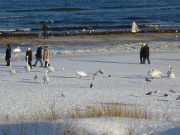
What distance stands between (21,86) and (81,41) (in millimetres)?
21840

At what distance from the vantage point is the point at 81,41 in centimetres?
3938

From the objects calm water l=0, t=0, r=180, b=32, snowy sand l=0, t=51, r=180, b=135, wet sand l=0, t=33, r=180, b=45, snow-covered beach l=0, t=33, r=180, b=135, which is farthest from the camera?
calm water l=0, t=0, r=180, b=32

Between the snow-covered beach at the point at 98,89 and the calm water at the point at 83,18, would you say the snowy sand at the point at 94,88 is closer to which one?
the snow-covered beach at the point at 98,89

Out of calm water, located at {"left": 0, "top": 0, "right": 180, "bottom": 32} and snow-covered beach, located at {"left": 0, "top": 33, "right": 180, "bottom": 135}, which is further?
calm water, located at {"left": 0, "top": 0, "right": 180, "bottom": 32}

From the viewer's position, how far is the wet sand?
3918cm

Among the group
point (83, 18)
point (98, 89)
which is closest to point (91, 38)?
point (98, 89)

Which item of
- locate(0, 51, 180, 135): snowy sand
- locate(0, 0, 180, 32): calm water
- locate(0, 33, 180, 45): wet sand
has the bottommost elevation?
locate(0, 51, 180, 135): snowy sand

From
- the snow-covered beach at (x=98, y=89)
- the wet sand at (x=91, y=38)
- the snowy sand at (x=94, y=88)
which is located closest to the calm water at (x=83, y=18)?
the wet sand at (x=91, y=38)

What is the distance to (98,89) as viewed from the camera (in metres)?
16.9

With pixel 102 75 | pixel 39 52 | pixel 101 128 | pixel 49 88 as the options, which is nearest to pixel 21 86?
pixel 49 88

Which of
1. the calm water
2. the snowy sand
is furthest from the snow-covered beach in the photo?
the calm water

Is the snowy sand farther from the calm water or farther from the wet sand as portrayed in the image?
the calm water

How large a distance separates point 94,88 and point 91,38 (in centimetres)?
2481

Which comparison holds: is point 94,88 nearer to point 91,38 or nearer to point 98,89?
point 98,89
